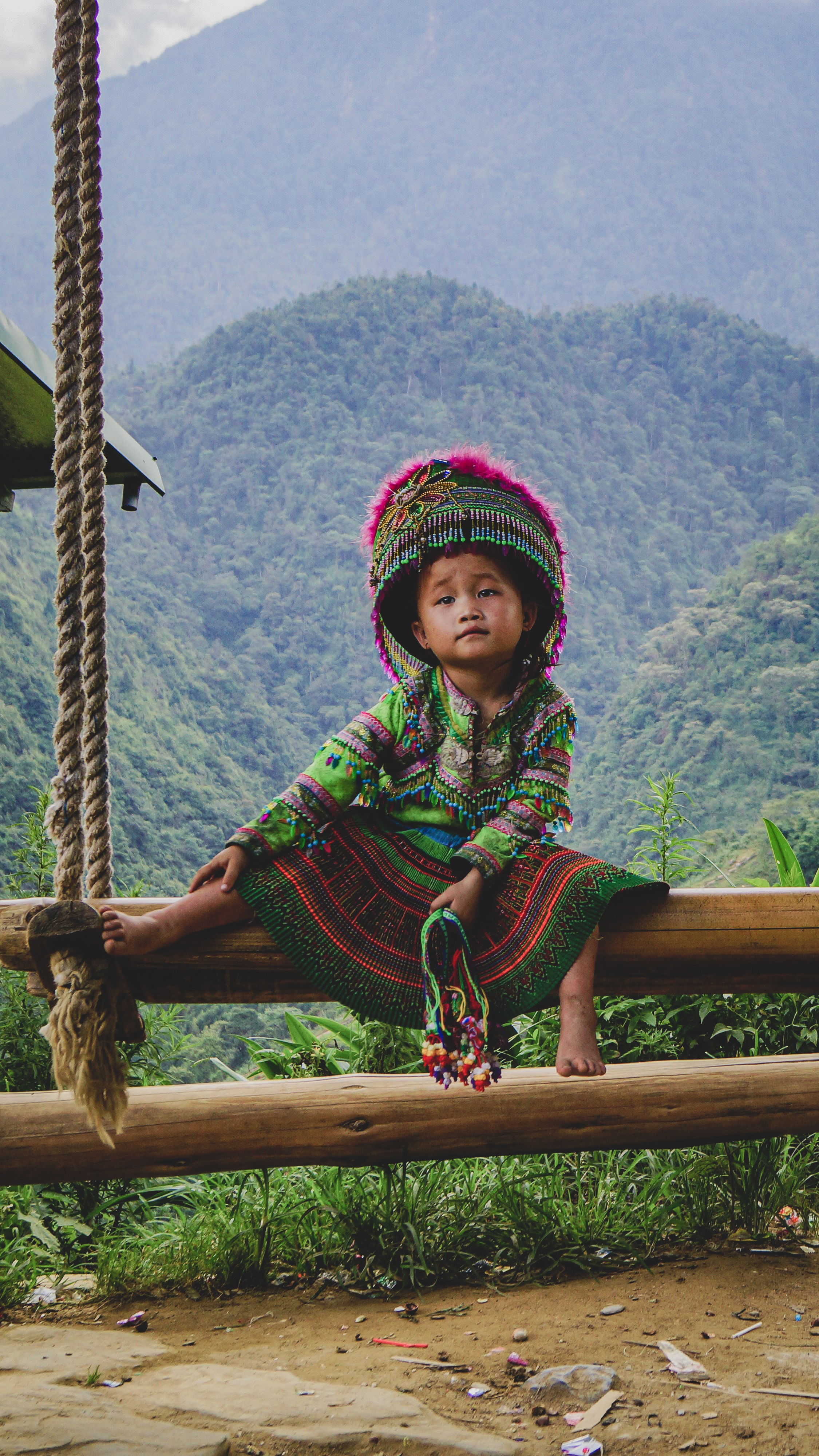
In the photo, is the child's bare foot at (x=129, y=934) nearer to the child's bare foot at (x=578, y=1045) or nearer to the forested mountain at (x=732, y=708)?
the child's bare foot at (x=578, y=1045)

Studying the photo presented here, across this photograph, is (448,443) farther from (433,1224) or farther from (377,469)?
(433,1224)

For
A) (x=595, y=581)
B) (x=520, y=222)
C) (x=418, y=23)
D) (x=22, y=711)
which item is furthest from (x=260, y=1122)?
(x=418, y=23)

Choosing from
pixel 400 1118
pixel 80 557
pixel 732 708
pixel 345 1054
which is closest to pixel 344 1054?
pixel 345 1054

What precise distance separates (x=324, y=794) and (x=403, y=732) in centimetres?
23

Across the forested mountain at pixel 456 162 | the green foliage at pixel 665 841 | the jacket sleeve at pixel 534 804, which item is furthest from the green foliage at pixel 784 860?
the forested mountain at pixel 456 162

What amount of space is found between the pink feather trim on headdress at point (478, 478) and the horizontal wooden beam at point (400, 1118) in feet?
4.16

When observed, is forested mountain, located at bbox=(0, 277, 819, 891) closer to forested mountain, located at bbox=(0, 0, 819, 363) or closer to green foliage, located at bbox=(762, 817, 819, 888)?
forested mountain, located at bbox=(0, 0, 819, 363)

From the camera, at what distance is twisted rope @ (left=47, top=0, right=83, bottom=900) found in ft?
5.86

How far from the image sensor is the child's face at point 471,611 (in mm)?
2053

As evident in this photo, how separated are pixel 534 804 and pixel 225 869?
0.61 metres

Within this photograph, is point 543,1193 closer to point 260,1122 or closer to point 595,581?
point 260,1122

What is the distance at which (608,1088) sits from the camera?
255 centimetres

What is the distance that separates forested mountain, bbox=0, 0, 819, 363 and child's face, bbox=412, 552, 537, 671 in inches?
1403

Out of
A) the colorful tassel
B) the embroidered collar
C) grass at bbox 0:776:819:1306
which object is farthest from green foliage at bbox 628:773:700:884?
the colorful tassel
